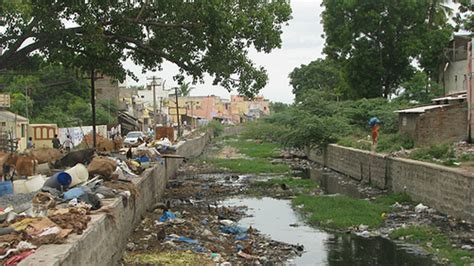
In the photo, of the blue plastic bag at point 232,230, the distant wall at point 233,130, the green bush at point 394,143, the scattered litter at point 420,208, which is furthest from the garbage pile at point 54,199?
the distant wall at point 233,130

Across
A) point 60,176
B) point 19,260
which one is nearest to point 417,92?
point 60,176

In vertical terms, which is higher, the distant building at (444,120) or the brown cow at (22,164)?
the distant building at (444,120)

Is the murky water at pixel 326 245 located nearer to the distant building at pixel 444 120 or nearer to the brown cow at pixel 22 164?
the brown cow at pixel 22 164

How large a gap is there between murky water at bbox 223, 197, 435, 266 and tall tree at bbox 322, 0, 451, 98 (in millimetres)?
25010

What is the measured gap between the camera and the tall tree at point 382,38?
4053cm

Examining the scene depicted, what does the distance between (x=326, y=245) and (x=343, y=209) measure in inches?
178

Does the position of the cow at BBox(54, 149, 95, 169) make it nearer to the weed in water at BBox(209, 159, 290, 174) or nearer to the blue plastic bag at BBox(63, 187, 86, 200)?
the blue plastic bag at BBox(63, 187, 86, 200)

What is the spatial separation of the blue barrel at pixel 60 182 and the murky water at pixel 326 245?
5.06m

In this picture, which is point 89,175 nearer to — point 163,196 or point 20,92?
point 163,196

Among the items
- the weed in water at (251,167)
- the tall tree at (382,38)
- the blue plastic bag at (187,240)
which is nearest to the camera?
the blue plastic bag at (187,240)

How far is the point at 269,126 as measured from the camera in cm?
6994

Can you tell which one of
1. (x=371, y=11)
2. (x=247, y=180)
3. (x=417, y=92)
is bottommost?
(x=247, y=180)

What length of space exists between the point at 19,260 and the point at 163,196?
15.7m

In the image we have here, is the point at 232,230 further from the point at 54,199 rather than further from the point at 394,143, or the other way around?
the point at 394,143
